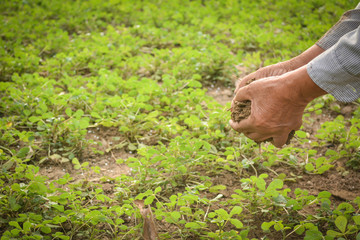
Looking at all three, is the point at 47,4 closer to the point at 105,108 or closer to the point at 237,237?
the point at 105,108

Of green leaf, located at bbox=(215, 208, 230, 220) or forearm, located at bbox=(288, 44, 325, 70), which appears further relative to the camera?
forearm, located at bbox=(288, 44, 325, 70)

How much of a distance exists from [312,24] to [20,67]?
373cm

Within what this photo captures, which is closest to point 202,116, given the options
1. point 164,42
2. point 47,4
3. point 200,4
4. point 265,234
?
point 265,234

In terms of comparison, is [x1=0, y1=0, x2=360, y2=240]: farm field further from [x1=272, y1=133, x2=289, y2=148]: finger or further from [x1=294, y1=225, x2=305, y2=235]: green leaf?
[x1=272, y1=133, x2=289, y2=148]: finger

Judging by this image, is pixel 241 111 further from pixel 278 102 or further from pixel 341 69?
pixel 341 69

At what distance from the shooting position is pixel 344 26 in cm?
219

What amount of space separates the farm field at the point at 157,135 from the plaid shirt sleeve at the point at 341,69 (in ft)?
2.16

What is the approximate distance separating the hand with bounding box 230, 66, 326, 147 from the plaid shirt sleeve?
6 cm

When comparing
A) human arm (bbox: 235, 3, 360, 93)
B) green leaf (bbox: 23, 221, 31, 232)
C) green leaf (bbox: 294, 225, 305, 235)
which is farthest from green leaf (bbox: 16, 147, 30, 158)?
green leaf (bbox: 294, 225, 305, 235)

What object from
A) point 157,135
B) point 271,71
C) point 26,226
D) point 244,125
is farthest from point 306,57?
point 26,226

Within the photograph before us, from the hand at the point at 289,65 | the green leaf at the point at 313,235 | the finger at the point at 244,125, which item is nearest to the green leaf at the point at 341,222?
the green leaf at the point at 313,235

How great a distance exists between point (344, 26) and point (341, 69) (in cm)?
55

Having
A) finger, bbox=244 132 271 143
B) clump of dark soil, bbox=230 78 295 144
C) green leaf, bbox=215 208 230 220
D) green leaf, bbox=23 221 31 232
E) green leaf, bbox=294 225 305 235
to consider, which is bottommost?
green leaf, bbox=294 225 305 235

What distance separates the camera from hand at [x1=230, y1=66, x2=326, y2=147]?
1.91 metres
